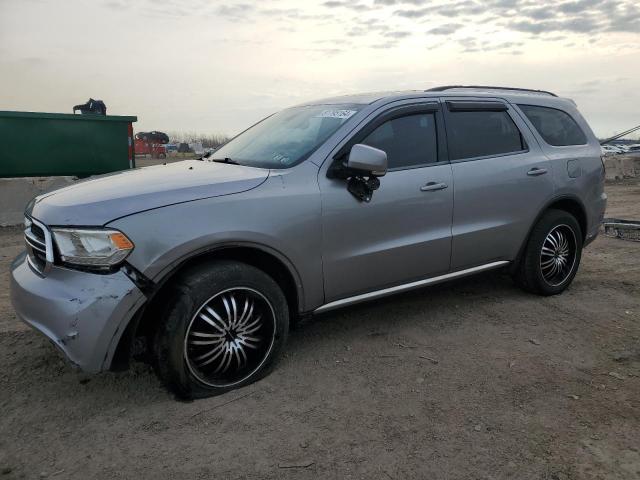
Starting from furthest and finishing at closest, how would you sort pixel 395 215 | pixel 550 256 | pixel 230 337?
pixel 550 256 < pixel 395 215 < pixel 230 337

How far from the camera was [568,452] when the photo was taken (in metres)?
2.57

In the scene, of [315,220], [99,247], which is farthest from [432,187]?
[99,247]

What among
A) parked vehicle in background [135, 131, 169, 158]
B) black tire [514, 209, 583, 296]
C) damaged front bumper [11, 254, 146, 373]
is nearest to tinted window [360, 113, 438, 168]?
black tire [514, 209, 583, 296]

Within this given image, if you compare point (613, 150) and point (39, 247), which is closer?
point (39, 247)

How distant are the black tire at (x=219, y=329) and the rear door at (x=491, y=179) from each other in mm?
1630

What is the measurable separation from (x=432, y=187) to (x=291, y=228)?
1209mm

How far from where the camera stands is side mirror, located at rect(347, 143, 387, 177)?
329 cm

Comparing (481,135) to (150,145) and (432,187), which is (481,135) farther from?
(150,145)

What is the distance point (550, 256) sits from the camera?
4723mm

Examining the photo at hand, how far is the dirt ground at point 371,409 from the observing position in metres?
2.51

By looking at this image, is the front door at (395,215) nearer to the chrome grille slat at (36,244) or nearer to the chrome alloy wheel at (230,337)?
the chrome alloy wheel at (230,337)

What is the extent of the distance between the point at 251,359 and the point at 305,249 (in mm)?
744

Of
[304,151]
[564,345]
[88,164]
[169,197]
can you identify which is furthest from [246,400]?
[88,164]

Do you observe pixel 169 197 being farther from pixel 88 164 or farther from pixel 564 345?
pixel 88 164
